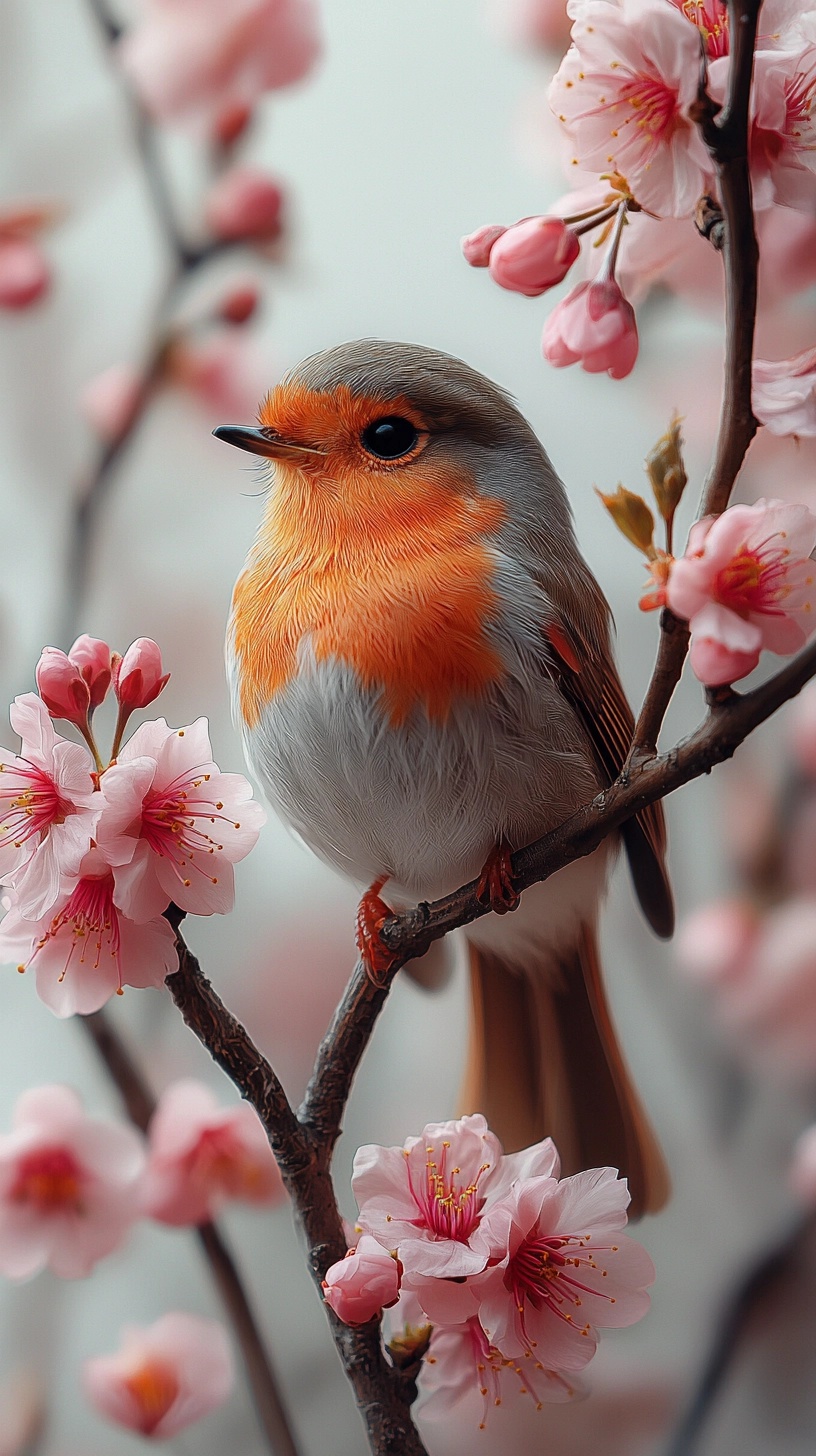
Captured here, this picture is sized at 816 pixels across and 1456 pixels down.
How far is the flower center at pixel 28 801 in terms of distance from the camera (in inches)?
16.1

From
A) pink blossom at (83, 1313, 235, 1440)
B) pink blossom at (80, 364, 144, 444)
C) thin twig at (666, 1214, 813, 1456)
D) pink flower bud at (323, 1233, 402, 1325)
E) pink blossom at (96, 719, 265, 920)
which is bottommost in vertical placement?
thin twig at (666, 1214, 813, 1456)

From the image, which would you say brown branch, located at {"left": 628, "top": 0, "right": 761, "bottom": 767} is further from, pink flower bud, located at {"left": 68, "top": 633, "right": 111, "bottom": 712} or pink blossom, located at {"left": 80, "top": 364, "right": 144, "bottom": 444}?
pink blossom, located at {"left": 80, "top": 364, "right": 144, "bottom": 444}

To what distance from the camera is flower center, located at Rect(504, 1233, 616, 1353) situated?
0.45m

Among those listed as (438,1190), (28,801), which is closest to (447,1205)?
(438,1190)

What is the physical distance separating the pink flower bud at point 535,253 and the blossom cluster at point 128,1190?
19.3 inches

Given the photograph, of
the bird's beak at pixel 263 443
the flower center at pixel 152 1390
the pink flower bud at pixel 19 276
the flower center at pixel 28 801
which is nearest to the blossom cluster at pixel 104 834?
the flower center at pixel 28 801

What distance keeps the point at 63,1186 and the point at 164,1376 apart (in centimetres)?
16

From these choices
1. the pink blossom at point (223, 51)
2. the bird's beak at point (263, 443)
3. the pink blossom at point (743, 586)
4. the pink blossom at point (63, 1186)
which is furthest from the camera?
the pink blossom at point (223, 51)

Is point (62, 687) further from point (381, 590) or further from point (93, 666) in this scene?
point (381, 590)

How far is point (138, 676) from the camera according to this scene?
16.8 inches

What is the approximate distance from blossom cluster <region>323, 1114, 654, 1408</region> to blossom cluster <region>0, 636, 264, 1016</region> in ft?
0.44

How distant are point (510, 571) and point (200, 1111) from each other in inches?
15.1

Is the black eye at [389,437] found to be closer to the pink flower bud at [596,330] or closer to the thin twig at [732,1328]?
the pink flower bud at [596,330]

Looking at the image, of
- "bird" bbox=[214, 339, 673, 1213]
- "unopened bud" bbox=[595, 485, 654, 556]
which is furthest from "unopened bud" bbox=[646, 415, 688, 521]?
"bird" bbox=[214, 339, 673, 1213]
